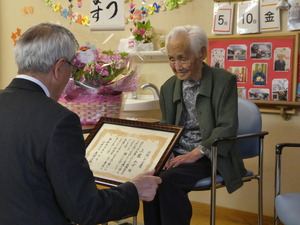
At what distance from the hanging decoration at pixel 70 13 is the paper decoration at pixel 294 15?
1737mm

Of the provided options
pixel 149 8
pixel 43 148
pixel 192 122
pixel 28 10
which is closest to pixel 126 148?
pixel 192 122

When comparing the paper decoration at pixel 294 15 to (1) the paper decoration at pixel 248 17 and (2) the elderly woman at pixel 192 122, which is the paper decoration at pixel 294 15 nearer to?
(1) the paper decoration at pixel 248 17

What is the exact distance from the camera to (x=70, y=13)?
4031 mm

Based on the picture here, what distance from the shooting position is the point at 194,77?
2.54 meters

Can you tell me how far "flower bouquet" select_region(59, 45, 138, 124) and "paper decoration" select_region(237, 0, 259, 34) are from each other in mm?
1146

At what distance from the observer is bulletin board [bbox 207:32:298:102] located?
9.92ft

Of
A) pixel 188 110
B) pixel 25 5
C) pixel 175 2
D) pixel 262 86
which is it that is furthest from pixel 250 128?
pixel 25 5

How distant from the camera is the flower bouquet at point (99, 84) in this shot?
7.47 feet

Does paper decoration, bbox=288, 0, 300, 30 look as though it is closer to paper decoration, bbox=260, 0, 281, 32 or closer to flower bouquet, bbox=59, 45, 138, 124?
paper decoration, bbox=260, 0, 281, 32

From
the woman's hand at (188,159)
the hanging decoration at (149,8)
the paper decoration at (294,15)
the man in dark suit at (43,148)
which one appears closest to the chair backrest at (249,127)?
the woman's hand at (188,159)

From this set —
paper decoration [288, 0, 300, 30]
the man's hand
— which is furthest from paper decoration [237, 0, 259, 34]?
the man's hand

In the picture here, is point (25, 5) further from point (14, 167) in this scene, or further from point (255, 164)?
point (14, 167)

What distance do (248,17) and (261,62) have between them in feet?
1.04

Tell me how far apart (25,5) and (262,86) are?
7.93 ft
